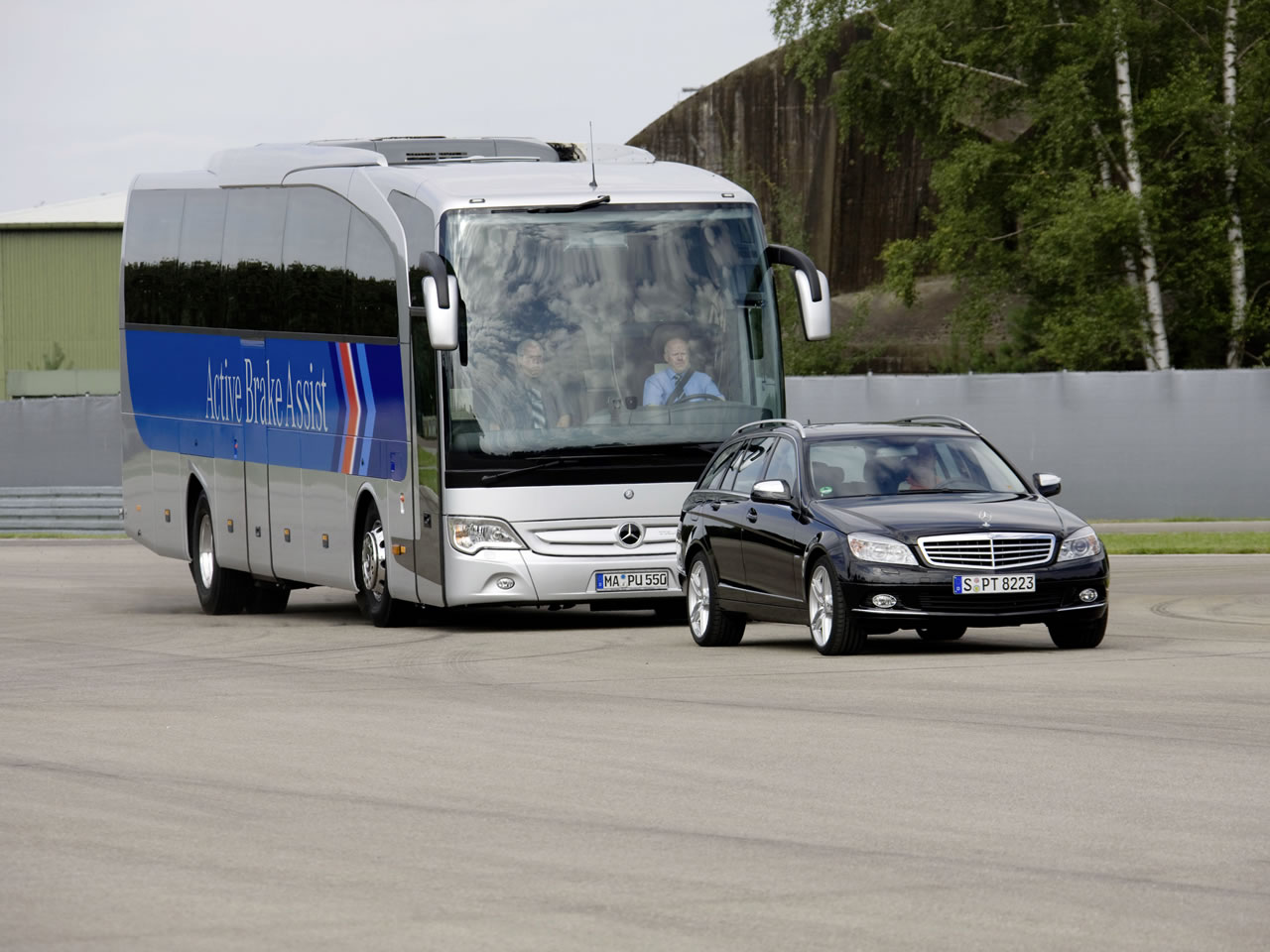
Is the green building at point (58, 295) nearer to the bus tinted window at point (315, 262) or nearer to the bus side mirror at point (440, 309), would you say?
the bus tinted window at point (315, 262)

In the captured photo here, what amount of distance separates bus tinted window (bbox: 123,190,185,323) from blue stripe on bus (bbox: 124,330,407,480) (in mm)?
278

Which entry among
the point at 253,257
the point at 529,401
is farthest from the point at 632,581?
the point at 253,257

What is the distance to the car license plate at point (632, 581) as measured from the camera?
1892cm

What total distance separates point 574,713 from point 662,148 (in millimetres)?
60539

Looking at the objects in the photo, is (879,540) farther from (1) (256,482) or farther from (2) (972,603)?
(1) (256,482)

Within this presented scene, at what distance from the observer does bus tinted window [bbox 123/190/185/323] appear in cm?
2425

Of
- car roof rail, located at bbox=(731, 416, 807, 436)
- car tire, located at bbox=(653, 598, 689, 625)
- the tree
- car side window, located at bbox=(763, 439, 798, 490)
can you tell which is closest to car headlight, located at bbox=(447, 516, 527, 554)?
car roof rail, located at bbox=(731, 416, 807, 436)

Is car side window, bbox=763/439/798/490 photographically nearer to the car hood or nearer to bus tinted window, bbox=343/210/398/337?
the car hood

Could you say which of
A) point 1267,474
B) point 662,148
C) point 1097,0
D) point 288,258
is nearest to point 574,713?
point 288,258

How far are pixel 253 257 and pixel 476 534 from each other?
4870 millimetres

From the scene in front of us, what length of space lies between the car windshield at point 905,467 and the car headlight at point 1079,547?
1054 millimetres

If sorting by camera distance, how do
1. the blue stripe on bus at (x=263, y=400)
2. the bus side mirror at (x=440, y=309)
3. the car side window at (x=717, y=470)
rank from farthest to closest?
the blue stripe on bus at (x=263, y=400) < the bus side mirror at (x=440, y=309) < the car side window at (x=717, y=470)

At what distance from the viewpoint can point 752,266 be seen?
19.5 meters

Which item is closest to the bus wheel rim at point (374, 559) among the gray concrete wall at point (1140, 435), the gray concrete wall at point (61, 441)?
the gray concrete wall at point (1140, 435)
